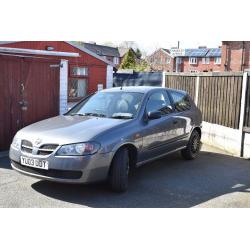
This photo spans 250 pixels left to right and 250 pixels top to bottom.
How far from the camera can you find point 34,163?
4.82 meters

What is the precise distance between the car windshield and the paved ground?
1.17 meters

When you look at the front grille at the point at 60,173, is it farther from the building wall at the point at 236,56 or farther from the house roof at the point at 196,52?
the house roof at the point at 196,52

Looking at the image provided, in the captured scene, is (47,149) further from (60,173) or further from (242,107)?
(242,107)

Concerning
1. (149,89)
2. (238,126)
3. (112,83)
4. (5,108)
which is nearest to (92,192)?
(149,89)

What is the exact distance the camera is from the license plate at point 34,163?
4730mm

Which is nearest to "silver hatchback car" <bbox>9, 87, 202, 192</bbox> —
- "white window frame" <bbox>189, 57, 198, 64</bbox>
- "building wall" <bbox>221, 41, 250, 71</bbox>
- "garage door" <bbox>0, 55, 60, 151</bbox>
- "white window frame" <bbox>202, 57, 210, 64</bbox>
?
"garage door" <bbox>0, 55, 60, 151</bbox>

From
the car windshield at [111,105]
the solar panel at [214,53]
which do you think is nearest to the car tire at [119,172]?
the car windshield at [111,105]

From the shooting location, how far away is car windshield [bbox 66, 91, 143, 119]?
19.2ft

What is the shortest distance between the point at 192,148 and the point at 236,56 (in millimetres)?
30631

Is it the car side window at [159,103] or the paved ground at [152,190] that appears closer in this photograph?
the paved ground at [152,190]

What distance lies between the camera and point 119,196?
5.12 metres

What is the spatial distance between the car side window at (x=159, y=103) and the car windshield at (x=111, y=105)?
0.22 m

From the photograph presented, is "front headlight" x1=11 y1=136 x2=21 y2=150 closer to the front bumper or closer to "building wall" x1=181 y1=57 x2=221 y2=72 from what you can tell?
the front bumper
